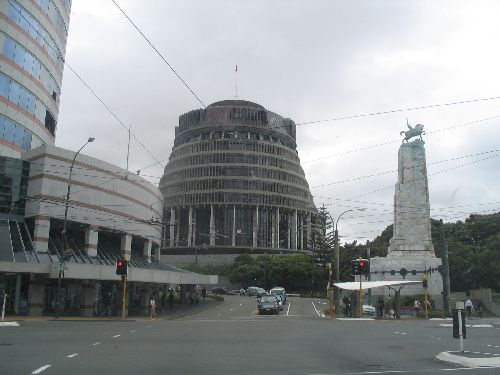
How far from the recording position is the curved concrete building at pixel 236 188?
142m

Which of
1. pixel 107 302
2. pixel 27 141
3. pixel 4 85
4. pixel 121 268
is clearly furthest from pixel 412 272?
pixel 4 85

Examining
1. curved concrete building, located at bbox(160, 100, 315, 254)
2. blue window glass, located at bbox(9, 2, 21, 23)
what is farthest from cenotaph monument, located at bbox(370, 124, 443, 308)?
curved concrete building, located at bbox(160, 100, 315, 254)

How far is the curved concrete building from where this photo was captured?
14200cm

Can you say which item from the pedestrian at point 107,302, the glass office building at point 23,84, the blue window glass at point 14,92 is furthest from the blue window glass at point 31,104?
the pedestrian at point 107,302

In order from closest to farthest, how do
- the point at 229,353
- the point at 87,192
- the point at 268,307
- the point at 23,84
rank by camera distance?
the point at 229,353 < the point at 87,192 < the point at 268,307 < the point at 23,84

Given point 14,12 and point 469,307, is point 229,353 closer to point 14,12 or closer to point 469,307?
point 469,307

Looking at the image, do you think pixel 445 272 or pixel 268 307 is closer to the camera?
pixel 445 272

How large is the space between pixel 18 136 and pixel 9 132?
1.26m

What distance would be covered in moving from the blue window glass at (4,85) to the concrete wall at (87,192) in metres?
5.61

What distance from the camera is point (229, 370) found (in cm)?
1271

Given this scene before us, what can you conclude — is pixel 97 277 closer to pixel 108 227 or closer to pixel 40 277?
pixel 40 277

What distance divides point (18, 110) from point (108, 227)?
12.3m

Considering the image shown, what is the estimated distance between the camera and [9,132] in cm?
4453

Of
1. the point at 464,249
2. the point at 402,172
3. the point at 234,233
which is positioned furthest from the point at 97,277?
the point at 234,233
